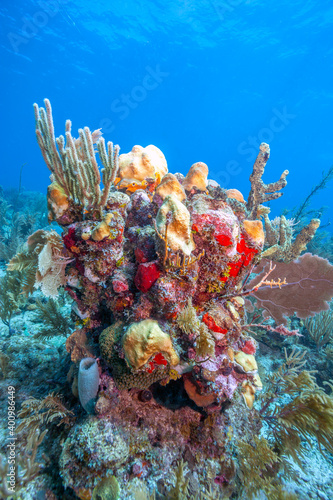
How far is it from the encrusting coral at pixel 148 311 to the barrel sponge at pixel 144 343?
1 cm

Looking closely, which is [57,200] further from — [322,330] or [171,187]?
[322,330]

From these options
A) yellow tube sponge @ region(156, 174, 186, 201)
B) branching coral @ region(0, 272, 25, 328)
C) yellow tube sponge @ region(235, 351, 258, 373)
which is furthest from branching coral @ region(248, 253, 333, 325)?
branching coral @ region(0, 272, 25, 328)

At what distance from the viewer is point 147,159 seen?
12.7 feet

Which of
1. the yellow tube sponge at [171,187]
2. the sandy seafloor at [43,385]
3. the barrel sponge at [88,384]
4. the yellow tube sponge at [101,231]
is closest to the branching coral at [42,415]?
the sandy seafloor at [43,385]

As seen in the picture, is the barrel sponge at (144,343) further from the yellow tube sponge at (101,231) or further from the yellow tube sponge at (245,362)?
the yellow tube sponge at (245,362)

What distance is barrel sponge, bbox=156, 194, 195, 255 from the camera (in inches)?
88.9

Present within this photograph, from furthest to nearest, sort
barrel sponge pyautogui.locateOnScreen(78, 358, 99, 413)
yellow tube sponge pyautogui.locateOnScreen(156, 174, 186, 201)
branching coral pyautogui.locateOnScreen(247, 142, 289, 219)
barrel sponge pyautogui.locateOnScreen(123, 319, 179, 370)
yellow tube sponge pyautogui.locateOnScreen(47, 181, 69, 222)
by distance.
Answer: branching coral pyautogui.locateOnScreen(247, 142, 289, 219)
yellow tube sponge pyautogui.locateOnScreen(156, 174, 186, 201)
yellow tube sponge pyautogui.locateOnScreen(47, 181, 69, 222)
barrel sponge pyautogui.locateOnScreen(78, 358, 99, 413)
barrel sponge pyautogui.locateOnScreen(123, 319, 179, 370)

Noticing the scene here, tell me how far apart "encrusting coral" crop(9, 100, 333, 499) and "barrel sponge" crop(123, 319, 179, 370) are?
1 centimetres

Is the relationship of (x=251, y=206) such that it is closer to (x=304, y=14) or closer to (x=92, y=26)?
(x=304, y=14)

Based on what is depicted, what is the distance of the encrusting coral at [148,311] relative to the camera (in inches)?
89.1

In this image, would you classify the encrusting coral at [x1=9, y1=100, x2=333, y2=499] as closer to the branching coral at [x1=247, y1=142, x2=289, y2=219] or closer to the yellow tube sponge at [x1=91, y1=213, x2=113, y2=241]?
the yellow tube sponge at [x1=91, y1=213, x2=113, y2=241]

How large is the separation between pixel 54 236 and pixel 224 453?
3.34m

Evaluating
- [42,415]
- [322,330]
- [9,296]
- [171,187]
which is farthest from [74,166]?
[322,330]

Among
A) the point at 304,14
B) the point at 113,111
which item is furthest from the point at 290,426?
the point at 113,111
